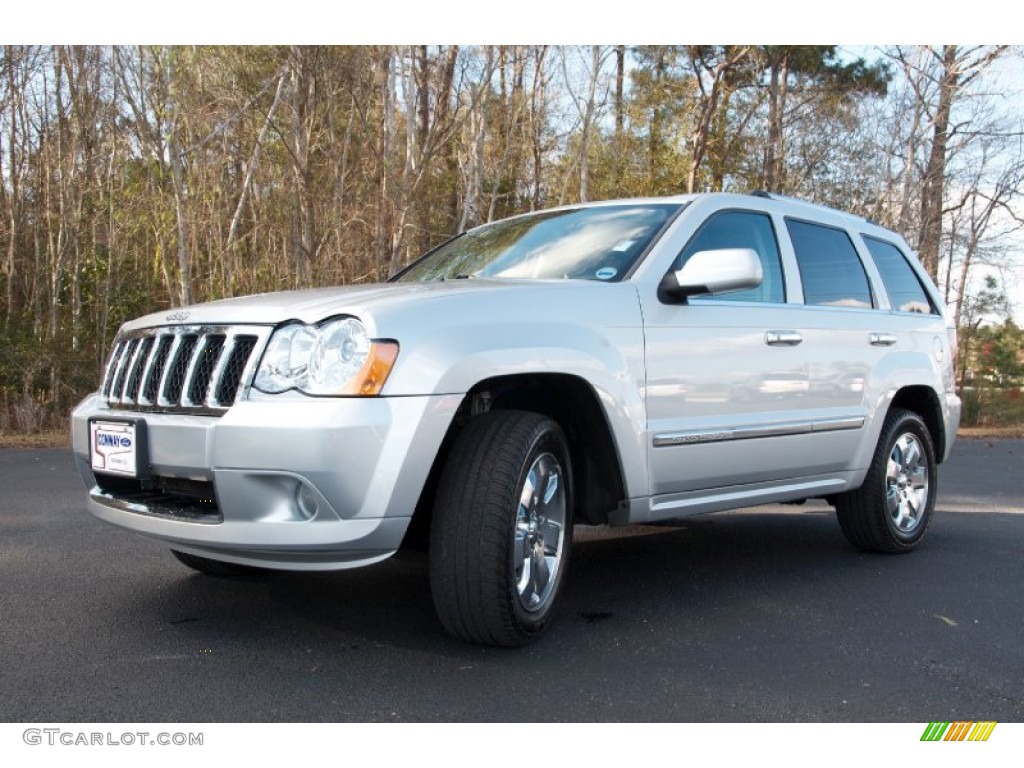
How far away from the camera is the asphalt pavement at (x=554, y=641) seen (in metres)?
2.96

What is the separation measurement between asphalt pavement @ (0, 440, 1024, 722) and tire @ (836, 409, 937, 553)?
15 centimetres

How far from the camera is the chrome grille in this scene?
3.27 meters

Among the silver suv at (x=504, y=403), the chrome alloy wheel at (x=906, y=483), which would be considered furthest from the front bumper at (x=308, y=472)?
the chrome alloy wheel at (x=906, y=483)

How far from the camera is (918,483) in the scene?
569 cm

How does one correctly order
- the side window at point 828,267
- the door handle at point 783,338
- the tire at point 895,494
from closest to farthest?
the door handle at point 783,338 < the side window at point 828,267 < the tire at point 895,494

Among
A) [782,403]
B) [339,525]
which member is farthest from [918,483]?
[339,525]

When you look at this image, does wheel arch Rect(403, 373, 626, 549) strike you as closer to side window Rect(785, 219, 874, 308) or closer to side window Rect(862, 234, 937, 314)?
side window Rect(785, 219, 874, 308)

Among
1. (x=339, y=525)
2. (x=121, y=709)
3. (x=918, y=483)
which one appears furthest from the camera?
(x=918, y=483)

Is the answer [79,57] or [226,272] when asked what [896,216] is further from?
[79,57]

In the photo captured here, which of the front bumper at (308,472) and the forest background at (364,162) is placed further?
the forest background at (364,162)

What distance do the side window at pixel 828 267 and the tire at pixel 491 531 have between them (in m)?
2.12

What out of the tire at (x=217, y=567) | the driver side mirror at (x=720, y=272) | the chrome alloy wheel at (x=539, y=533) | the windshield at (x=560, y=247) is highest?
the windshield at (x=560, y=247)

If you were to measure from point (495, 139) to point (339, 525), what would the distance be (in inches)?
853
